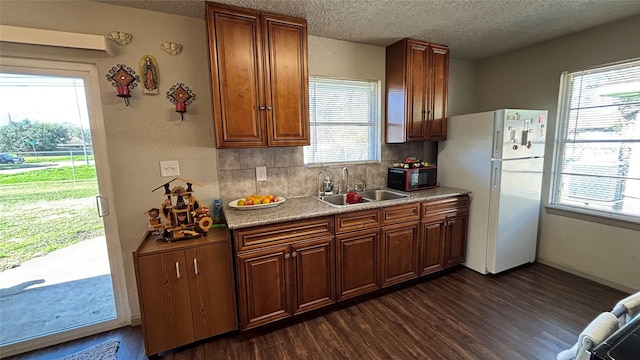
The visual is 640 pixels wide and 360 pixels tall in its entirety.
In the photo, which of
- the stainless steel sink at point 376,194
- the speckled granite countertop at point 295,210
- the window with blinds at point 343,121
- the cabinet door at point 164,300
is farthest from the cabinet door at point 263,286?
the stainless steel sink at point 376,194

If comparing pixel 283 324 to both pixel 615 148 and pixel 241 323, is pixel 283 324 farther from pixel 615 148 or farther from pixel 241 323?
pixel 615 148

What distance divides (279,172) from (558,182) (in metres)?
3.08

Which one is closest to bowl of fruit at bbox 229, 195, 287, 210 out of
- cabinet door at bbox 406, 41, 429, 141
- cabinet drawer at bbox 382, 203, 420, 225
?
cabinet drawer at bbox 382, 203, 420, 225

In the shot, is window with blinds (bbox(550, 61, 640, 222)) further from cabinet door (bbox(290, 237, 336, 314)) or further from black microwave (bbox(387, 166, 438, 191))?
cabinet door (bbox(290, 237, 336, 314))

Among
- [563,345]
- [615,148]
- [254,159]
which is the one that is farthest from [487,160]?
[254,159]

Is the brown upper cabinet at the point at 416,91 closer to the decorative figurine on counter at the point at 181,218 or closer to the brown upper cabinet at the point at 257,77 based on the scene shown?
the brown upper cabinet at the point at 257,77

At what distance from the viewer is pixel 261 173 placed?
2.44 metres

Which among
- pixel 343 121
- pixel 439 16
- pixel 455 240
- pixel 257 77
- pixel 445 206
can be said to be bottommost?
pixel 455 240

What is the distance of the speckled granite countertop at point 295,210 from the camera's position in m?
1.87

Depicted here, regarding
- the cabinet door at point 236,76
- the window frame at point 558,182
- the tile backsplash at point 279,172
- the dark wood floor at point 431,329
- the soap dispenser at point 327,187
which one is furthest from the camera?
the soap dispenser at point 327,187

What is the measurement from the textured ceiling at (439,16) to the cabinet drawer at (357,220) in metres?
1.65

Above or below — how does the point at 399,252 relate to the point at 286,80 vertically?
below

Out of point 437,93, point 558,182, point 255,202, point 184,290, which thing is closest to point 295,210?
point 255,202

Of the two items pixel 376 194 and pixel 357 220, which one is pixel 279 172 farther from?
pixel 376 194
